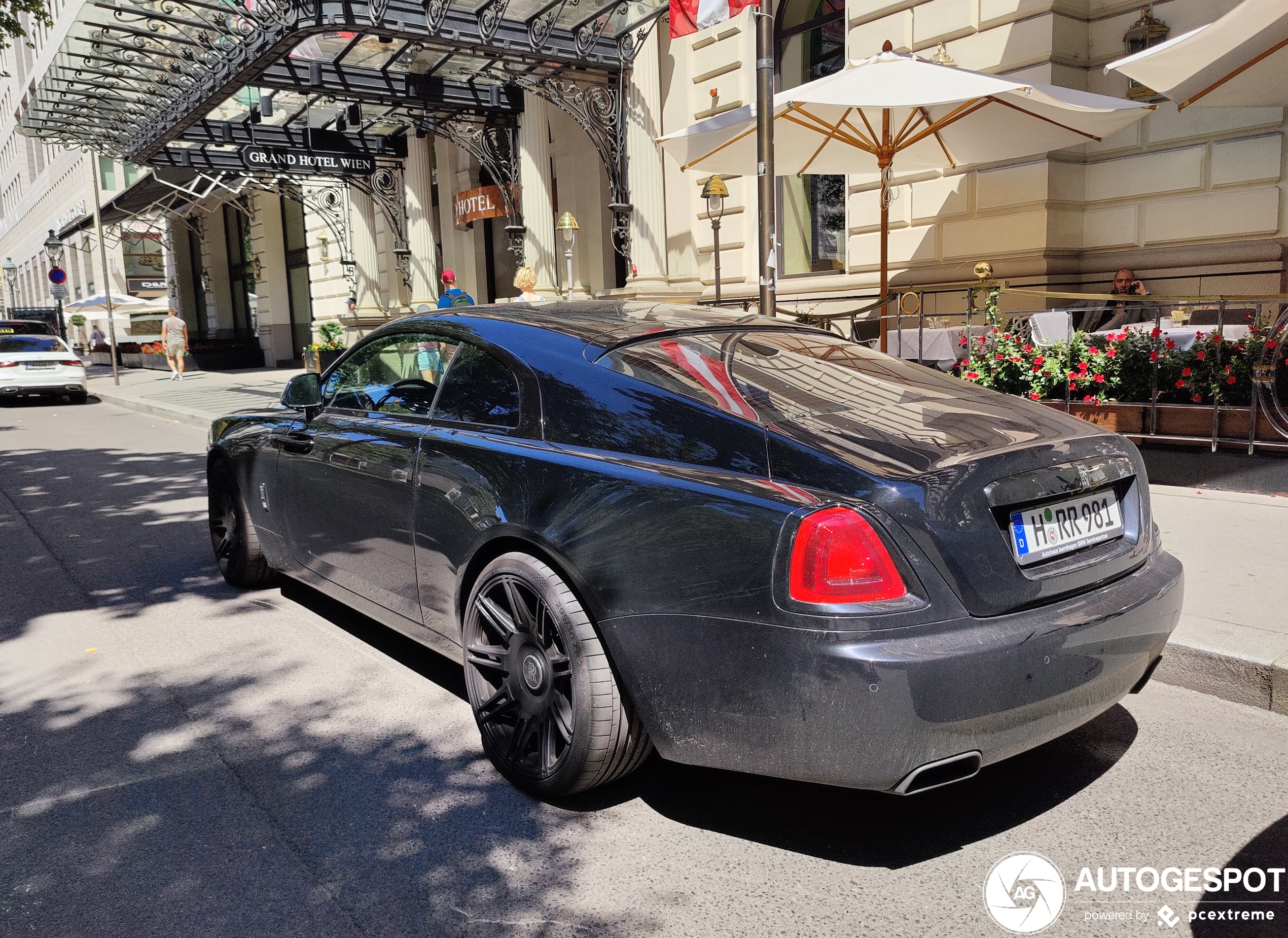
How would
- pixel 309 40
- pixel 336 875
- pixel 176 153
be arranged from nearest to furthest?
pixel 336 875 → pixel 309 40 → pixel 176 153

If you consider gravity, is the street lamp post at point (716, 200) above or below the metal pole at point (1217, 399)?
above

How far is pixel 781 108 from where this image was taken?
8711 mm

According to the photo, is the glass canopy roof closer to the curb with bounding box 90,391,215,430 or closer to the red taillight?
the curb with bounding box 90,391,215,430

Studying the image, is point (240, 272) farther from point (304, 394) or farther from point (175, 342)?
point (304, 394)

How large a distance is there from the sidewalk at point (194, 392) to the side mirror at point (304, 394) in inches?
299

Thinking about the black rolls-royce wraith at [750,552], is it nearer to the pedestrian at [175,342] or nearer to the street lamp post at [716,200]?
the street lamp post at [716,200]

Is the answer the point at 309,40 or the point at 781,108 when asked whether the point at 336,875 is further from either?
the point at 309,40

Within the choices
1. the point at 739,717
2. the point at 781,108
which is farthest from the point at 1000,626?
the point at 781,108

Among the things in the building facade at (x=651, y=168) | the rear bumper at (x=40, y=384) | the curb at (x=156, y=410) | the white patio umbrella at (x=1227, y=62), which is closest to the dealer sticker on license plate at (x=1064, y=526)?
the white patio umbrella at (x=1227, y=62)

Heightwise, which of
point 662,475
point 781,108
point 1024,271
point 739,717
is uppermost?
point 781,108

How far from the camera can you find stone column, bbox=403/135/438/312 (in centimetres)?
2030

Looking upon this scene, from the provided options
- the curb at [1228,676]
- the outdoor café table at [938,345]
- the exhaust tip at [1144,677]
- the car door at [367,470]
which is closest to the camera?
the exhaust tip at [1144,677]

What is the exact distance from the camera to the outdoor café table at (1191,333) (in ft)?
22.1

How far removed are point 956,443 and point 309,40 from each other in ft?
49.6
